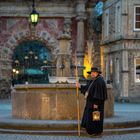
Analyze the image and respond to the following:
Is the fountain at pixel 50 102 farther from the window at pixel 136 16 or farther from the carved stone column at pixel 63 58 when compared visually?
the window at pixel 136 16

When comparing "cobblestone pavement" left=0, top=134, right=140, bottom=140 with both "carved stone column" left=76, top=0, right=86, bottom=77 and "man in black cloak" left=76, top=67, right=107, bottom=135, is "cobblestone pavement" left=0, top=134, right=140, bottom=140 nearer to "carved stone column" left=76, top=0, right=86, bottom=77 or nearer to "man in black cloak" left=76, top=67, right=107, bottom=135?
"man in black cloak" left=76, top=67, right=107, bottom=135

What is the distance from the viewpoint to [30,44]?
170 feet

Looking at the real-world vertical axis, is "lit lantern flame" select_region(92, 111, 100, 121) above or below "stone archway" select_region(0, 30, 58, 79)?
below

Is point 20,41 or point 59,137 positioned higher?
point 20,41

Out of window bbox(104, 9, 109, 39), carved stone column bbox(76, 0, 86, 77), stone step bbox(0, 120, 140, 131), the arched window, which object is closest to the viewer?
stone step bbox(0, 120, 140, 131)

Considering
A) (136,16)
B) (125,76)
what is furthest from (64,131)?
(136,16)

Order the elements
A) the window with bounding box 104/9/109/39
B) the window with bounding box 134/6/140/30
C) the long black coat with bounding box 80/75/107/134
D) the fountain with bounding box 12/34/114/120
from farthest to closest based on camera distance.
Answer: the window with bounding box 104/9/109/39, the window with bounding box 134/6/140/30, the fountain with bounding box 12/34/114/120, the long black coat with bounding box 80/75/107/134

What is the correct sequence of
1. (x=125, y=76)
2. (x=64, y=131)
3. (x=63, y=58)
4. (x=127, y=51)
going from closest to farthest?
1. (x=64, y=131)
2. (x=63, y=58)
3. (x=125, y=76)
4. (x=127, y=51)

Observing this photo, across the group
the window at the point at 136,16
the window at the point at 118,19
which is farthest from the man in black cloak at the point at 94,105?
the window at the point at 118,19

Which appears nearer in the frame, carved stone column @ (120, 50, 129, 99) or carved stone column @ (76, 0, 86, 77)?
carved stone column @ (120, 50, 129, 99)

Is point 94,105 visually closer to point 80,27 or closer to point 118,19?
point 118,19

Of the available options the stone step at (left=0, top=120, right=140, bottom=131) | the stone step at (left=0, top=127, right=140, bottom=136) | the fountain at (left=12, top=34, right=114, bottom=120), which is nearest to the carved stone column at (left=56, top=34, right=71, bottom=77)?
the fountain at (left=12, top=34, right=114, bottom=120)

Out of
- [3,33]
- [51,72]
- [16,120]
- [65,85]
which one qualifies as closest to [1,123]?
[16,120]

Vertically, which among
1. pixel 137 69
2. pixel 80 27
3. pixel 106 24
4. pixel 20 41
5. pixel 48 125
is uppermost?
pixel 106 24
